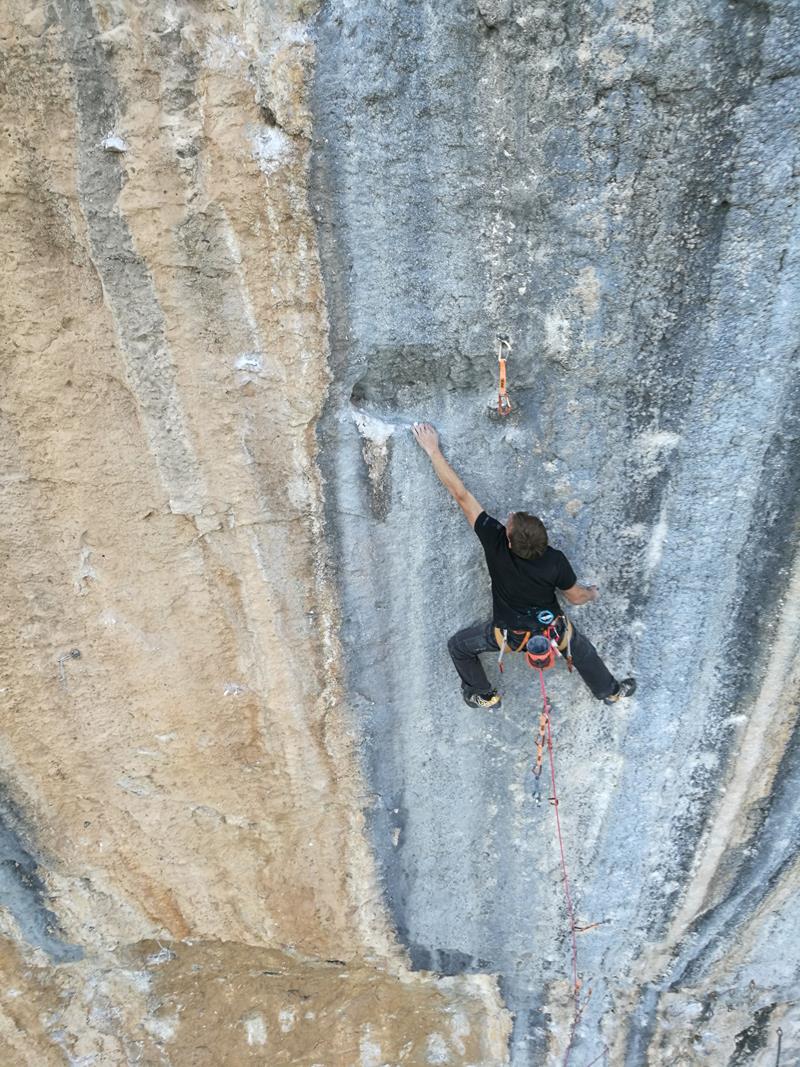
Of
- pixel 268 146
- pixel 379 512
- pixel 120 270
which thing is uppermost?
pixel 268 146

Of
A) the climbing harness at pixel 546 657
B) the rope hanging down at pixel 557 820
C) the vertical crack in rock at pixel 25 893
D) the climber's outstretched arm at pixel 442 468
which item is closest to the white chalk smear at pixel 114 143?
the climber's outstretched arm at pixel 442 468

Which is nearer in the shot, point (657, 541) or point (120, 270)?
point (120, 270)

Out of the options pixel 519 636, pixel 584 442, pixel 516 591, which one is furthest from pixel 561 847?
pixel 584 442

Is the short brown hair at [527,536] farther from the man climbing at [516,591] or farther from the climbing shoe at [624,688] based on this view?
the climbing shoe at [624,688]

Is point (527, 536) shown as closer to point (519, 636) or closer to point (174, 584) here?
point (519, 636)

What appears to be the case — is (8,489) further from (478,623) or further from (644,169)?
(644,169)

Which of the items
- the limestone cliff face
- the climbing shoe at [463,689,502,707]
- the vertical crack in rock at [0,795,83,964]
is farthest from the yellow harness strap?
the vertical crack in rock at [0,795,83,964]

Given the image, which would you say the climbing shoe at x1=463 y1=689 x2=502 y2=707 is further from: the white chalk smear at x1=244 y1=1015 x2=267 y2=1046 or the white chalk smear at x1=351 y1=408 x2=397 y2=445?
the white chalk smear at x1=244 y1=1015 x2=267 y2=1046

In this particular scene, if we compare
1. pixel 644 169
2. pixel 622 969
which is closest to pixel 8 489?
pixel 644 169
